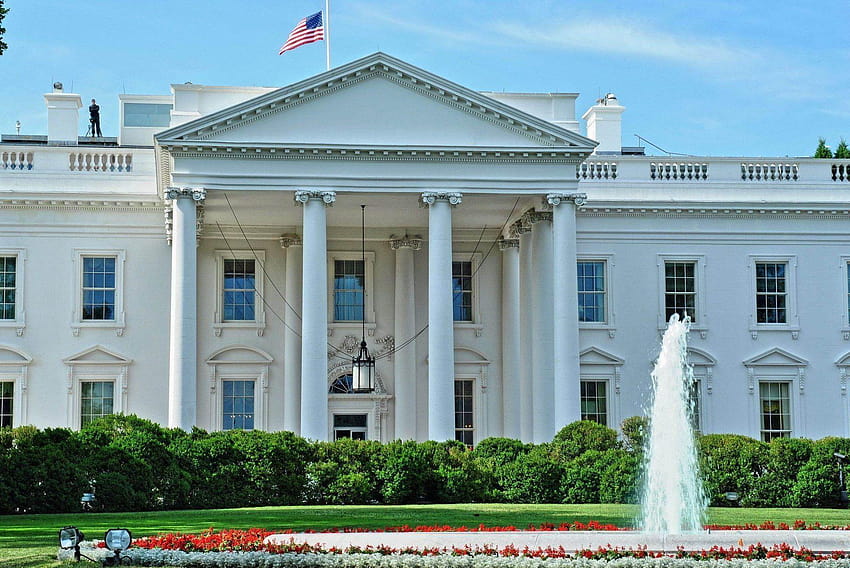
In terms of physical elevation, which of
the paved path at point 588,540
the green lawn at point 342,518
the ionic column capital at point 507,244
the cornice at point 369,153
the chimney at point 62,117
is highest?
the chimney at point 62,117

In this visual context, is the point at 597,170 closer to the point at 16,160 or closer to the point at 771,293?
the point at 771,293

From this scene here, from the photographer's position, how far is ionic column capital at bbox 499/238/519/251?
37500mm

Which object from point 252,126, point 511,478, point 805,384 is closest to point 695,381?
point 805,384

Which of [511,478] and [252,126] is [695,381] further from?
[252,126]

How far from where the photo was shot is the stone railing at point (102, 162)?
36844mm

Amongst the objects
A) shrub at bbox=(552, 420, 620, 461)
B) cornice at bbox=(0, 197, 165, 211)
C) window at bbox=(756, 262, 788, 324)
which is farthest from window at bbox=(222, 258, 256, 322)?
window at bbox=(756, 262, 788, 324)

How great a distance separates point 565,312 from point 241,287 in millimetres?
10639

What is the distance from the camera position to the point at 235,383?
121 ft

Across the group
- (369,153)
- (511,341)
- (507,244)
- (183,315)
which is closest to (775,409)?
(511,341)

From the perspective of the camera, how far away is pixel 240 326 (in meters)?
36.9

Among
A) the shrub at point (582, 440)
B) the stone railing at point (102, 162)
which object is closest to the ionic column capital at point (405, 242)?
the stone railing at point (102, 162)

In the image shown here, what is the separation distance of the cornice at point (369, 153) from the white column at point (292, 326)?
5.54 metres

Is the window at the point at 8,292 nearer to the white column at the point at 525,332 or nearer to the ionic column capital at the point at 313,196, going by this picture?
the ionic column capital at the point at 313,196

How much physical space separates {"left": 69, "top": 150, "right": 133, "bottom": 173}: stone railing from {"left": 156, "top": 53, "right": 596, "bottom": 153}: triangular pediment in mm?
6615
